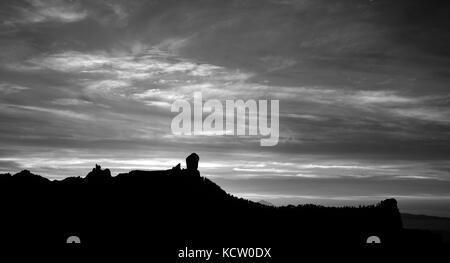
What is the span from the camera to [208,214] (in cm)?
8231

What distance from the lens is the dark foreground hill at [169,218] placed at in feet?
245

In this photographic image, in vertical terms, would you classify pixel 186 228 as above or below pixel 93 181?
below

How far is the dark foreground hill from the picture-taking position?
74562 millimetres

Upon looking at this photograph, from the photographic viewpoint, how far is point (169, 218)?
259 feet

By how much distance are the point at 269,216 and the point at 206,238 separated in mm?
14226
